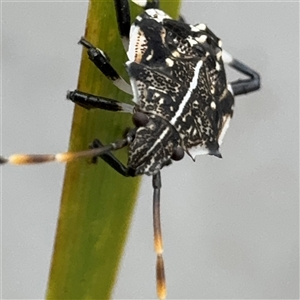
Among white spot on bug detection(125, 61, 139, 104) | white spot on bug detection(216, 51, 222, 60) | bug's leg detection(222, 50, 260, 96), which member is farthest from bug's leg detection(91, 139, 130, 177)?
bug's leg detection(222, 50, 260, 96)

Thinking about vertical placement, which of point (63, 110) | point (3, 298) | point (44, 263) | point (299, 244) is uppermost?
point (63, 110)

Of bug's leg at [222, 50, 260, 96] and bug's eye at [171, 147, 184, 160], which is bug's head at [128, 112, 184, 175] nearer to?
bug's eye at [171, 147, 184, 160]

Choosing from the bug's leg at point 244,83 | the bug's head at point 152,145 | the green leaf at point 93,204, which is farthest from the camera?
the bug's leg at point 244,83

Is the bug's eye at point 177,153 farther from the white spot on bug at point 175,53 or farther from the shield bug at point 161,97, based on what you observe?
the white spot on bug at point 175,53

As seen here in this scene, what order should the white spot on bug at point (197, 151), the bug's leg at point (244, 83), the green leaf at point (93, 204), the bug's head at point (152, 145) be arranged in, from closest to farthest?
1. the green leaf at point (93, 204)
2. the bug's head at point (152, 145)
3. the white spot on bug at point (197, 151)
4. the bug's leg at point (244, 83)

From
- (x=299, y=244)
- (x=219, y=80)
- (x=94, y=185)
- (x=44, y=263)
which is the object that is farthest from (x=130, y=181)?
(x=299, y=244)

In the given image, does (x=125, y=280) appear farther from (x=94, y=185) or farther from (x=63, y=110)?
(x=94, y=185)

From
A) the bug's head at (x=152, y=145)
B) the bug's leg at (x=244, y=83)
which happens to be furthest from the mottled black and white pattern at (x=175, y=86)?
the bug's leg at (x=244, y=83)

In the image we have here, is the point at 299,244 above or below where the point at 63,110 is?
below
